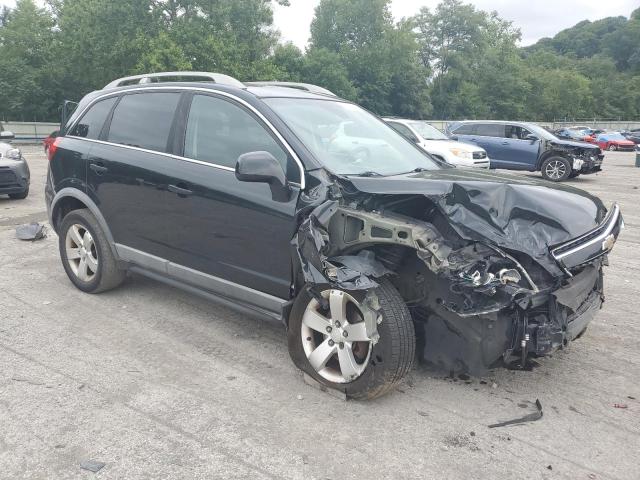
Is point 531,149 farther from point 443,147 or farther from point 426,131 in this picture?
point 443,147

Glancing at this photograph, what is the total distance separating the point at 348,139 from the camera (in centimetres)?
394

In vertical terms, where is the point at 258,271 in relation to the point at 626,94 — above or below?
below

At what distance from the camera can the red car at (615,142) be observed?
35.3 m

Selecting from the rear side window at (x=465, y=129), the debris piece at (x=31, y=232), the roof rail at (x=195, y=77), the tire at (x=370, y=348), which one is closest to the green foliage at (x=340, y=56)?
the rear side window at (x=465, y=129)

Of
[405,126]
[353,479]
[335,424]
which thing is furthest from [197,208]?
[405,126]

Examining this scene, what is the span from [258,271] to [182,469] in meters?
1.34

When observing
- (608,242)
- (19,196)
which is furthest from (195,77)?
(19,196)

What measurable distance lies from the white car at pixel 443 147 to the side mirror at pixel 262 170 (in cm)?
1029

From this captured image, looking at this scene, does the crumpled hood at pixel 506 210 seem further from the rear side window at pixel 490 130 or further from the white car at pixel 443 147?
the rear side window at pixel 490 130

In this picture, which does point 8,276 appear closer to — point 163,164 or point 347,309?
point 163,164

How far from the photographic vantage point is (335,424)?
9.89 ft

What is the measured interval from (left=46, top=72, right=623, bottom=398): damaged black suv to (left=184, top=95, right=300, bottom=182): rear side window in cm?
1

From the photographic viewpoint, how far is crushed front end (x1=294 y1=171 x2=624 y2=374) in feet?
9.30

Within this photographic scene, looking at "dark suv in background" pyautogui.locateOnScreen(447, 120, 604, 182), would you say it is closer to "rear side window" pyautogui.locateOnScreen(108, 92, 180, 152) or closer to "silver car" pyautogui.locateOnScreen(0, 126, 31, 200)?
"silver car" pyautogui.locateOnScreen(0, 126, 31, 200)
